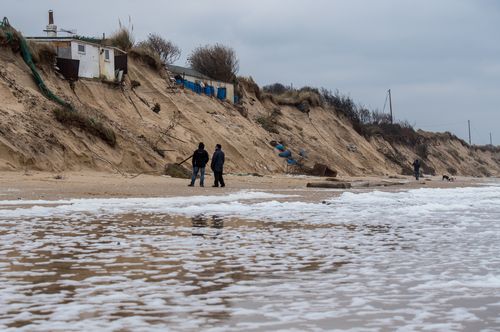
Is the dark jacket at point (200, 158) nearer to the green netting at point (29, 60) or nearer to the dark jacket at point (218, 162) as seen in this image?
the dark jacket at point (218, 162)

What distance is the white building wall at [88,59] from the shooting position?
31.1m

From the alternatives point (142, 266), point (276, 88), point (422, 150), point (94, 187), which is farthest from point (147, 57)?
point (422, 150)

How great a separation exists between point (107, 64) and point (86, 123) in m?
7.14

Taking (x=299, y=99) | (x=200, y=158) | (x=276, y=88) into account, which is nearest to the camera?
(x=200, y=158)

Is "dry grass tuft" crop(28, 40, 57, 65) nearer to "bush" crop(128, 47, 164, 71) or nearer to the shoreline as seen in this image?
"bush" crop(128, 47, 164, 71)

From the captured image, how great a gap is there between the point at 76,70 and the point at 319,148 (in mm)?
18899

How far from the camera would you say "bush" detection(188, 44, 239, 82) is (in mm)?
45219

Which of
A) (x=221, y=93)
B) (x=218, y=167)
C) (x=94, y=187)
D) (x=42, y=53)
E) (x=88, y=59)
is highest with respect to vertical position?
(x=88, y=59)

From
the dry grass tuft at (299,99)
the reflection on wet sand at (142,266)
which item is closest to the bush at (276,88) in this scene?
the dry grass tuft at (299,99)

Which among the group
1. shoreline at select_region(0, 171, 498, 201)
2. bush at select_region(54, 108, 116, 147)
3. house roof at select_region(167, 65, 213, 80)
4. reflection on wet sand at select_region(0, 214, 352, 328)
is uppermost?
house roof at select_region(167, 65, 213, 80)

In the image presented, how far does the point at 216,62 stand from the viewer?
45812mm

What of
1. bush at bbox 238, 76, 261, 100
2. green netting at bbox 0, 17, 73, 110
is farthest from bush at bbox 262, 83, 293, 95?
green netting at bbox 0, 17, 73, 110

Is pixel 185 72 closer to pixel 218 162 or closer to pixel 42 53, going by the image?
pixel 42 53

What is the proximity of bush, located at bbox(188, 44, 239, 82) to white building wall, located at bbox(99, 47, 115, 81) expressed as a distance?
12626 millimetres
